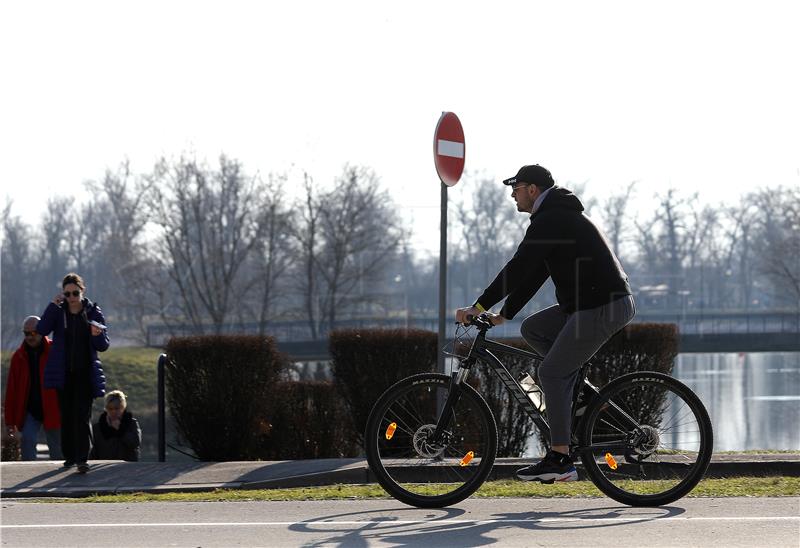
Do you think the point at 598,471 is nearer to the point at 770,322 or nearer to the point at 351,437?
the point at 351,437

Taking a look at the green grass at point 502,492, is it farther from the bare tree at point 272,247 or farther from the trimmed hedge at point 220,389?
the bare tree at point 272,247

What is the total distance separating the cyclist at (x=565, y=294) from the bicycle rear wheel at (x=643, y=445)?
6.9 inches

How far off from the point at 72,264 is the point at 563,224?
118 m

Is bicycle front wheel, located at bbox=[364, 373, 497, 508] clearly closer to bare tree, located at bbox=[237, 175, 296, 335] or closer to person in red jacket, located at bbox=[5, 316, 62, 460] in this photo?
person in red jacket, located at bbox=[5, 316, 62, 460]

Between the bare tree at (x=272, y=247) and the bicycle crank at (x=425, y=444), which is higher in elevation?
the bare tree at (x=272, y=247)

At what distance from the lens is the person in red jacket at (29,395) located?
11.9 meters

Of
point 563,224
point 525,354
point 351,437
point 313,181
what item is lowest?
point 351,437

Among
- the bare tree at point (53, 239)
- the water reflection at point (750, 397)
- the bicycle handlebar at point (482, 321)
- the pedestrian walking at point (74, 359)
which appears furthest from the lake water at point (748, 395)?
the bare tree at point (53, 239)

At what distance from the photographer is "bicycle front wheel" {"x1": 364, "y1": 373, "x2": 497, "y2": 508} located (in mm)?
6672

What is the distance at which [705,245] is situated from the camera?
122 m

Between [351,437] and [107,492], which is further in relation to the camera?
[351,437]

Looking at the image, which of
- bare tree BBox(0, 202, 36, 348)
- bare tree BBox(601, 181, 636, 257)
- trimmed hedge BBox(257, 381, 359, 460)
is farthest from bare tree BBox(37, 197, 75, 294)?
trimmed hedge BBox(257, 381, 359, 460)

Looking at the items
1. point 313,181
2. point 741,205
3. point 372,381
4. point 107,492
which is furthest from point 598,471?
point 741,205

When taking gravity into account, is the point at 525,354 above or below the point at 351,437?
above
